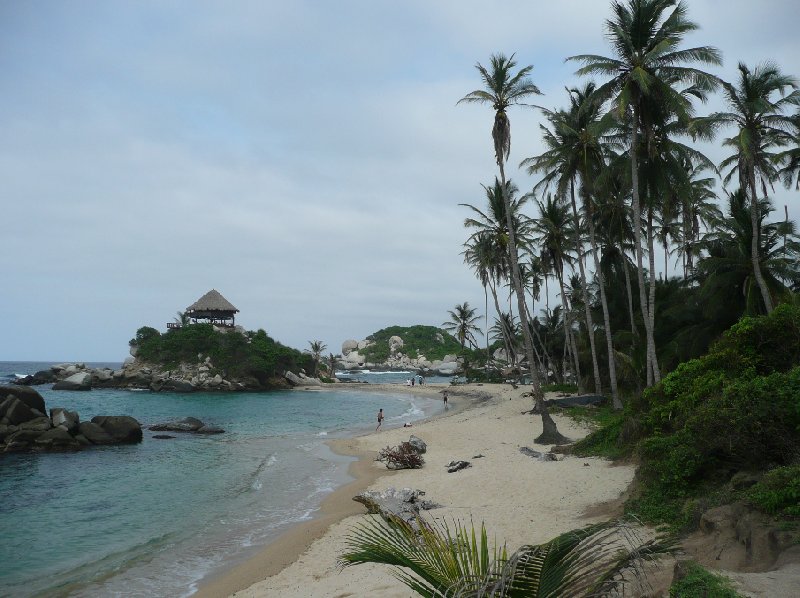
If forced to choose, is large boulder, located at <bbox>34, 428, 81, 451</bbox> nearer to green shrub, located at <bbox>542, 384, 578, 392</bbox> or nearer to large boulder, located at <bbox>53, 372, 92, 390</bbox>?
green shrub, located at <bbox>542, 384, 578, 392</bbox>

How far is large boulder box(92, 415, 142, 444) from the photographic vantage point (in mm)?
27438

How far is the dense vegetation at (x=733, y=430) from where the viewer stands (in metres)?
7.07

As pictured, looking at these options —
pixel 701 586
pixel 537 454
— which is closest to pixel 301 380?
pixel 537 454

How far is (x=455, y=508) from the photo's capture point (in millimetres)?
11875

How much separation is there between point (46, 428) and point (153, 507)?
15.5 metres

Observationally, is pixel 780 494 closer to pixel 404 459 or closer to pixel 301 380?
pixel 404 459

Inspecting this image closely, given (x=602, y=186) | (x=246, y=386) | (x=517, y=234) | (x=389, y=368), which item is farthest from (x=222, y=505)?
(x=389, y=368)

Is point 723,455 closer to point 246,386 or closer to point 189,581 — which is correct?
point 189,581

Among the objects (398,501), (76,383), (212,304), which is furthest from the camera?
(212,304)

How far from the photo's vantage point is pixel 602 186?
74.0ft

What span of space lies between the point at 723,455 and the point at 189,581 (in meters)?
10.1

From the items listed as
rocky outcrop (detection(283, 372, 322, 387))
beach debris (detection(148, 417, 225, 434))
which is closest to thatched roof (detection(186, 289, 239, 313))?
rocky outcrop (detection(283, 372, 322, 387))

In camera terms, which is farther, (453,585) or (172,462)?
(172,462)

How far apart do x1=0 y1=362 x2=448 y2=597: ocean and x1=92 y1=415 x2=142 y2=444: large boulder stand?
113 centimetres
